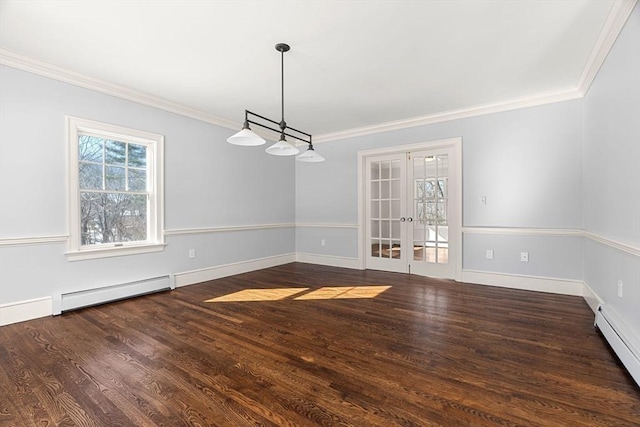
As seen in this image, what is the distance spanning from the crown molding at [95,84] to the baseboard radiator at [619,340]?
504cm

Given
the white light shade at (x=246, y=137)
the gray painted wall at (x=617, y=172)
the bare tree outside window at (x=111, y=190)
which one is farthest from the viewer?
the bare tree outside window at (x=111, y=190)

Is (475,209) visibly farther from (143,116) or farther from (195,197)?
(143,116)

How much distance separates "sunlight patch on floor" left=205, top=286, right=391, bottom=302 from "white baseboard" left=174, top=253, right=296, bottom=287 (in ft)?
2.92

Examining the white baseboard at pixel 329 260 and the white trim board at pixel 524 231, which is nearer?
the white trim board at pixel 524 231

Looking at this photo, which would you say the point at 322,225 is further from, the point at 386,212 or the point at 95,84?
the point at 95,84

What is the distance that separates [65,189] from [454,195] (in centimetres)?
487

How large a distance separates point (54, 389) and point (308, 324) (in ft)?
5.90

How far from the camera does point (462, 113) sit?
171 inches

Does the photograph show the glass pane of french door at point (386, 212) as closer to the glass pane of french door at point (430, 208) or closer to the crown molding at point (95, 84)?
the glass pane of french door at point (430, 208)

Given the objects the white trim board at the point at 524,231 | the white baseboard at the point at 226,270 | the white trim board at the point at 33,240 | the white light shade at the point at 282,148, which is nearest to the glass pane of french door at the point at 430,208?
the white trim board at the point at 524,231

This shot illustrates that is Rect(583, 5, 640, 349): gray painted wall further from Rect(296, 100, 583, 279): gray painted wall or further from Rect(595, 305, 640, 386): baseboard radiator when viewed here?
Rect(296, 100, 583, 279): gray painted wall

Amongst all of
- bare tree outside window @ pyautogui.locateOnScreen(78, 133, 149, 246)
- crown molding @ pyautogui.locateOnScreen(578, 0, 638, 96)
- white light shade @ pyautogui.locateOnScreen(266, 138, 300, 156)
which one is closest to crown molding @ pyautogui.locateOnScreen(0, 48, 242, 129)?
bare tree outside window @ pyautogui.locateOnScreen(78, 133, 149, 246)

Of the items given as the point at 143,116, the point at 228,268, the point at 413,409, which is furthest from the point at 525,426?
the point at 143,116

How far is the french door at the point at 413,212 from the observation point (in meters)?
4.56
